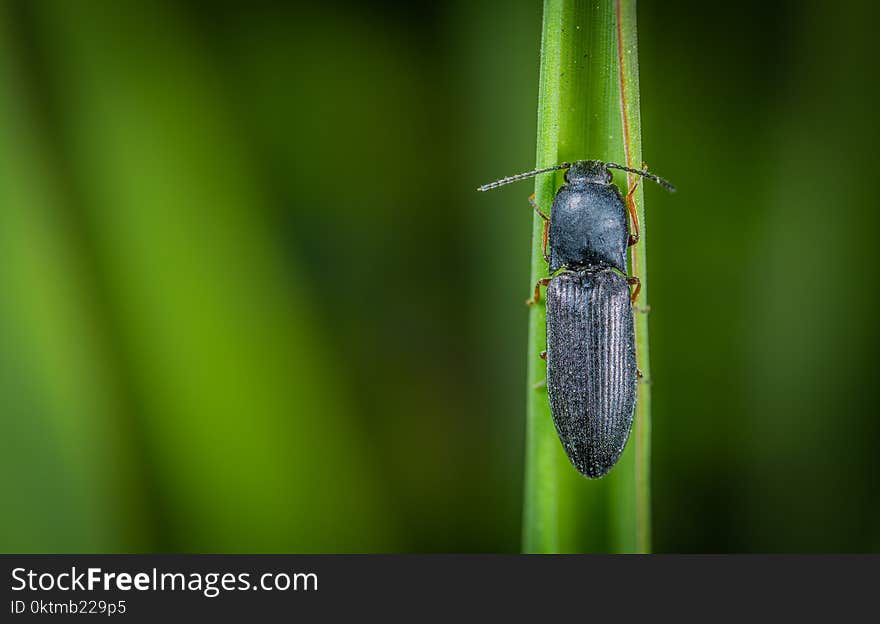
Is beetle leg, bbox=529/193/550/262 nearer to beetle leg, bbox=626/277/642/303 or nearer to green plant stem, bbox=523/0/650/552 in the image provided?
green plant stem, bbox=523/0/650/552

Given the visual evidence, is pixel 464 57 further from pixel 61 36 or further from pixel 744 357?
pixel 744 357

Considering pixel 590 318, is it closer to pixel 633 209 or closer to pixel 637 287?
pixel 637 287

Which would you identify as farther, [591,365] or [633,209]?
[591,365]

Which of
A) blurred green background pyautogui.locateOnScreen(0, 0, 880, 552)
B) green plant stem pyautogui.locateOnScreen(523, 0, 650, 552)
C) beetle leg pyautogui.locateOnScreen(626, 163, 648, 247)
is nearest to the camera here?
green plant stem pyautogui.locateOnScreen(523, 0, 650, 552)

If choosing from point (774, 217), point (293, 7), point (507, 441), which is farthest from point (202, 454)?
point (774, 217)

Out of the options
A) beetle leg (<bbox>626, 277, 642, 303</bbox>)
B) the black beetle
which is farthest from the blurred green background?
beetle leg (<bbox>626, 277, 642, 303</bbox>)

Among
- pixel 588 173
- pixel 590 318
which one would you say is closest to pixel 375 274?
pixel 590 318
